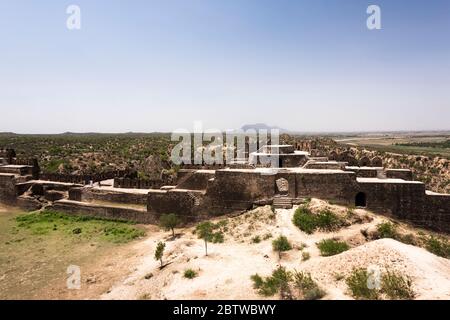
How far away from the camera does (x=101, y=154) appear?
5153 centimetres

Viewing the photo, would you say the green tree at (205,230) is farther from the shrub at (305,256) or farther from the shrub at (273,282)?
the shrub at (273,282)

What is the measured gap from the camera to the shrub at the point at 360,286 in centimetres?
857

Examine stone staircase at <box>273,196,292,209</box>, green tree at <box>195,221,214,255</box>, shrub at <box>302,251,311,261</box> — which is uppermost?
stone staircase at <box>273,196,292,209</box>

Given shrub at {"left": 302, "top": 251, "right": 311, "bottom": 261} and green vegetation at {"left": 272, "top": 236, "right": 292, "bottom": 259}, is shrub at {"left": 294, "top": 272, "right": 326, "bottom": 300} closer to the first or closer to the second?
shrub at {"left": 302, "top": 251, "right": 311, "bottom": 261}

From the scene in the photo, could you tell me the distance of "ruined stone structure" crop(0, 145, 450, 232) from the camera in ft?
54.0

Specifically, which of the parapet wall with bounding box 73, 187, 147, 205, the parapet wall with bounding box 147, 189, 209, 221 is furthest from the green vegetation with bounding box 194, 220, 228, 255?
the parapet wall with bounding box 73, 187, 147, 205

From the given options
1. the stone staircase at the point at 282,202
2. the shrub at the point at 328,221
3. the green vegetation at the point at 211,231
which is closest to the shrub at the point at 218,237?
the green vegetation at the point at 211,231

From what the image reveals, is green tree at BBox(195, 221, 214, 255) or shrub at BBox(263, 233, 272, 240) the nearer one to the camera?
shrub at BBox(263, 233, 272, 240)

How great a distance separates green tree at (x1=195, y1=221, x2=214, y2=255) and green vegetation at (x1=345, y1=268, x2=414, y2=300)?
26.4 feet

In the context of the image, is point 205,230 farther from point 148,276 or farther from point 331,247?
point 331,247

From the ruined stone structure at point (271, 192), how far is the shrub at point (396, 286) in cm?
823

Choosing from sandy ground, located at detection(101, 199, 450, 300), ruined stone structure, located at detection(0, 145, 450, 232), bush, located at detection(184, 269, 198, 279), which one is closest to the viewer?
sandy ground, located at detection(101, 199, 450, 300)

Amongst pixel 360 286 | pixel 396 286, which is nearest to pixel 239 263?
pixel 360 286
